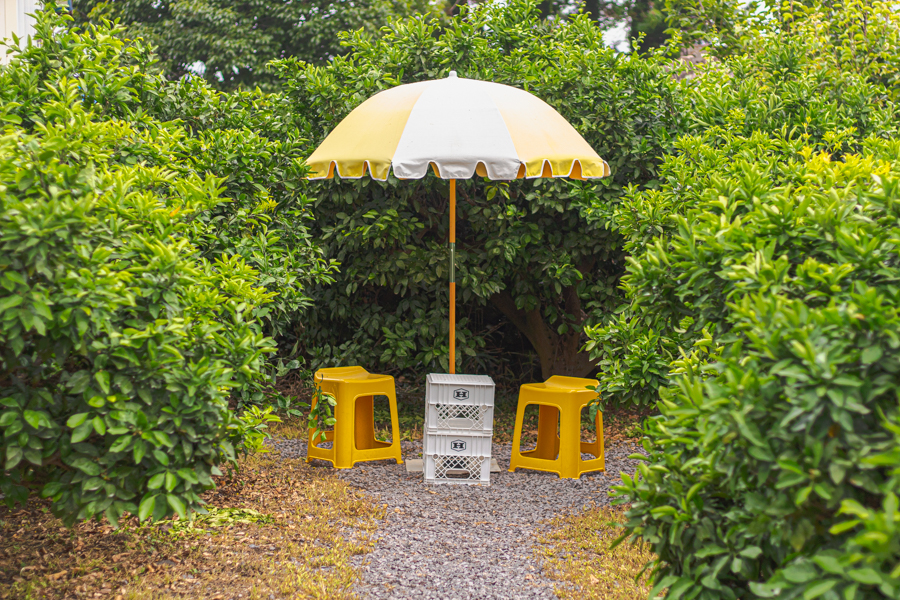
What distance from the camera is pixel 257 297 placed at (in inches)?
125

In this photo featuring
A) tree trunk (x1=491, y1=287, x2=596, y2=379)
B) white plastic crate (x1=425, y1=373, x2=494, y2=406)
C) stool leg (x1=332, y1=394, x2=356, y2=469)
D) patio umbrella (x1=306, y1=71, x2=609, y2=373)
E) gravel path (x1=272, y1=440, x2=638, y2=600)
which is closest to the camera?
gravel path (x1=272, y1=440, x2=638, y2=600)

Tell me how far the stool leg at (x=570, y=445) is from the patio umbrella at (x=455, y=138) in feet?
5.53

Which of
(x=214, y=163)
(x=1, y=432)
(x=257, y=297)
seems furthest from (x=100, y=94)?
(x=1, y=432)

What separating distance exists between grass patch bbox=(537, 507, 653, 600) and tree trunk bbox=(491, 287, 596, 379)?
2.61m

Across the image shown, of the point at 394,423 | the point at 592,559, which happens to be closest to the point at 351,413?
the point at 394,423

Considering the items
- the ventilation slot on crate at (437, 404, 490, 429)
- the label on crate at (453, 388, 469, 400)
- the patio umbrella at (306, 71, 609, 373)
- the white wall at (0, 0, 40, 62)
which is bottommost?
the ventilation slot on crate at (437, 404, 490, 429)

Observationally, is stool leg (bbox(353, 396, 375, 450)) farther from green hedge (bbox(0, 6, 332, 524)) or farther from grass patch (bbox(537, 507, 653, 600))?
green hedge (bbox(0, 6, 332, 524))

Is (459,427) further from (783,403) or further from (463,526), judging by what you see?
(783,403)

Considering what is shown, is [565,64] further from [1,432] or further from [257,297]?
[1,432]

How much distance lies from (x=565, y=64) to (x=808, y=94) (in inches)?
76.7

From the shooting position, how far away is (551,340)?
690 cm

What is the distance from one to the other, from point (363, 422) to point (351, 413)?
16.8 inches

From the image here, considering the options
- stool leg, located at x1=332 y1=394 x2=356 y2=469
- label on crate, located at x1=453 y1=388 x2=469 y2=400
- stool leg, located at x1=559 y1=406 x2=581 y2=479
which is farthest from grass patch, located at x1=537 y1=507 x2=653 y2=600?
stool leg, located at x1=332 y1=394 x2=356 y2=469

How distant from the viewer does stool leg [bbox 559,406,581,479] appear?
4.86 metres
